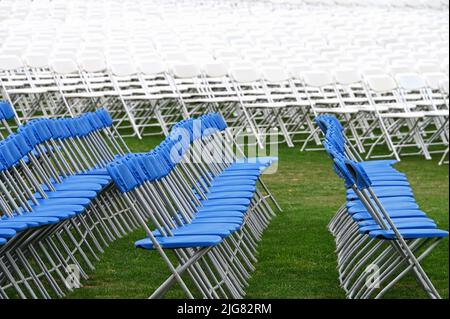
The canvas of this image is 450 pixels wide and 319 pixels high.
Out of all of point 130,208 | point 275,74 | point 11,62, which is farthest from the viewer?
point 275,74

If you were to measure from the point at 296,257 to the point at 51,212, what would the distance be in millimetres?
2168

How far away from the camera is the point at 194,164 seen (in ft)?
29.6

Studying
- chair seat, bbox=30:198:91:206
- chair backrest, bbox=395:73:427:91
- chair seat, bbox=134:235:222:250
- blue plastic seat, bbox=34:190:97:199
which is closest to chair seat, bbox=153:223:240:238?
chair seat, bbox=134:235:222:250

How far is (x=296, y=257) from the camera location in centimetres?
834

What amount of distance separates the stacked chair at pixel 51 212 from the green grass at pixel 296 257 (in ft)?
0.61

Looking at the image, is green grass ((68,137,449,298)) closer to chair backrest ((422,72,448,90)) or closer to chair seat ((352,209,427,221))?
chair seat ((352,209,427,221))

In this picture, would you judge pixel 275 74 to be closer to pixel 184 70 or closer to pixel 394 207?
pixel 184 70

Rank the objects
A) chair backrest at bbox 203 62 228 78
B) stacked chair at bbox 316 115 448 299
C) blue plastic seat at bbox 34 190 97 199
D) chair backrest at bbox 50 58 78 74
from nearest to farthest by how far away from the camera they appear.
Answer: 1. stacked chair at bbox 316 115 448 299
2. blue plastic seat at bbox 34 190 97 199
3. chair backrest at bbox 50 58 78 74
4. chair backrest at bbox 203 62 228 78

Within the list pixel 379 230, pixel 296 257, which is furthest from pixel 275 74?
pixel 379 230

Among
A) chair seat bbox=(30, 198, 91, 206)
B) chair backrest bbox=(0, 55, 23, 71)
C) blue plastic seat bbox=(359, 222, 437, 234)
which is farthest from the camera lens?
chair backrest bbox=(0, 55, 23, 71)

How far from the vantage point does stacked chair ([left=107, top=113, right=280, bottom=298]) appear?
614 cm

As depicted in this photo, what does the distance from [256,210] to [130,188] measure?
3834mm

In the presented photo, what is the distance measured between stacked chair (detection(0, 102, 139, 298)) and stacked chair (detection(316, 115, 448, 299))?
1.74m

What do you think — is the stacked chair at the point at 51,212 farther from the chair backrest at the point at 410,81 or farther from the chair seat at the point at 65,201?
the chair backrest at the point at 410,81
